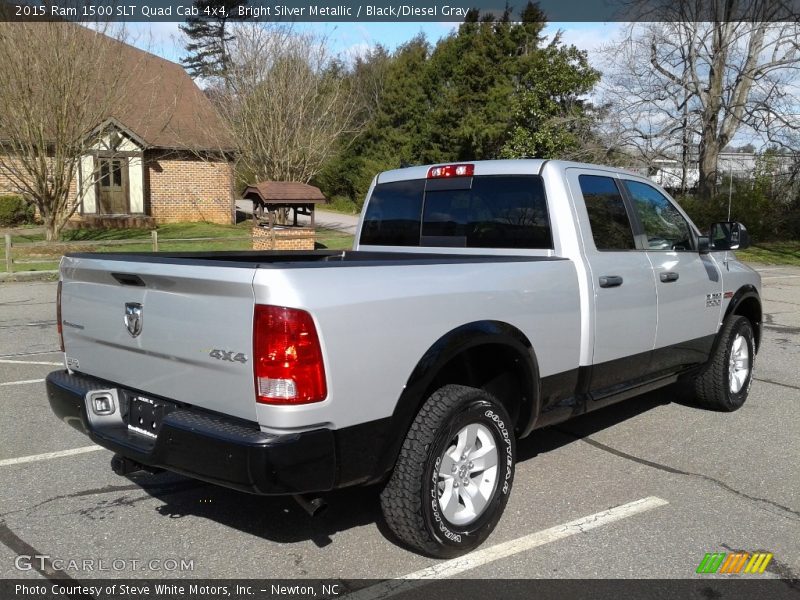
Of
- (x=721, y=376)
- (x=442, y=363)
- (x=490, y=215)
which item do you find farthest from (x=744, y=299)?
(x=442, y=363)

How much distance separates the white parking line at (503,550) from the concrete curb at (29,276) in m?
14.3

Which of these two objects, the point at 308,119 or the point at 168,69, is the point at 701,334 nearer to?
the point at 308,119

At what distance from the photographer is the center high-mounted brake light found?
4636mm

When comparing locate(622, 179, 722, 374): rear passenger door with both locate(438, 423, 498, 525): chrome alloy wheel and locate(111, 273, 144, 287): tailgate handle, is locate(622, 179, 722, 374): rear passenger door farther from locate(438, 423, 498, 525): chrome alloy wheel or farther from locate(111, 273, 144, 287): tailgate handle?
locate(111, 273, 144, 287): tailgate handle

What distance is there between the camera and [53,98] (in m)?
18.0

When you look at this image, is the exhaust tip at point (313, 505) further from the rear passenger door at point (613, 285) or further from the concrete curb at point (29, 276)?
the concrete curb at point (29, 276)

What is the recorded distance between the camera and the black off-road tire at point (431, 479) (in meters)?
3.21

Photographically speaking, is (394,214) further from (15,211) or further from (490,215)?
(15,211)

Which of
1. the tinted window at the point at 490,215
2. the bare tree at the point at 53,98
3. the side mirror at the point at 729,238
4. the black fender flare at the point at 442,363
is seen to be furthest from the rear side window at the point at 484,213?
the bare tree at the point at 53,98

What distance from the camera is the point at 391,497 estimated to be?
3.25m

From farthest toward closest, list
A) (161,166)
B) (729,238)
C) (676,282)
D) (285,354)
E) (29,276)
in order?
1. (161,166)
2. (29,276)
3. (729,238)
4. (676,282)
5. (285,354)

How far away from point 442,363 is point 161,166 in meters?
25.0

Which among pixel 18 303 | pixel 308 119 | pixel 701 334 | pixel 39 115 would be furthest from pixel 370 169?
pixel 701 334

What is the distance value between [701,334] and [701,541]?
210 cm
